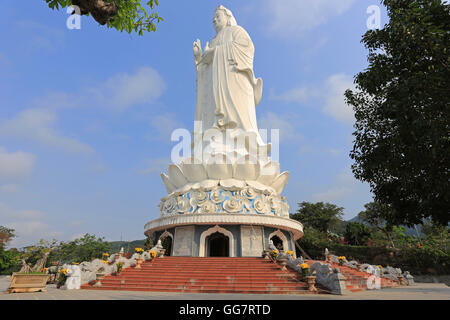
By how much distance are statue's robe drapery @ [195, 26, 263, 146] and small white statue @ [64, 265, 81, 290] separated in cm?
1311

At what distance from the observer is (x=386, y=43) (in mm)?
7457

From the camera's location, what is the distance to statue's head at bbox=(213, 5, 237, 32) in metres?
25.2

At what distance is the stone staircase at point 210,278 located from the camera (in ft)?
31.6

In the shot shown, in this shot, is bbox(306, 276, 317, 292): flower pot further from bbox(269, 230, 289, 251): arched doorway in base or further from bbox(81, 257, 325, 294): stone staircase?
bbox(269, 230, 289, 251): arched doorway in base

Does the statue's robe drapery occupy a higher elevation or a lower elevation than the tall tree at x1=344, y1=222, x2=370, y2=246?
higher

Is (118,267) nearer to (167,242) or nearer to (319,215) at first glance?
(167,242)

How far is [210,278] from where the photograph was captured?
35.5ft

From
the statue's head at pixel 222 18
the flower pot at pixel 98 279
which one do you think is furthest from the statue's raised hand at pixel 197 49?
the flower pot at pixel 98 279

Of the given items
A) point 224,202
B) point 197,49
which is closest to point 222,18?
point 197,49

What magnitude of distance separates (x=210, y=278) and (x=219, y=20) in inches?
872

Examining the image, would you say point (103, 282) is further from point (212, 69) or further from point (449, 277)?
point (449, 277)

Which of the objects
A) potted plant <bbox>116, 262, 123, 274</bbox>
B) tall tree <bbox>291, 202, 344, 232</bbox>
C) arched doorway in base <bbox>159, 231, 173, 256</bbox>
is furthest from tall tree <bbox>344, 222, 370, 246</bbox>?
potted plant <bbox>116, 262, 123, 274</bbox>
